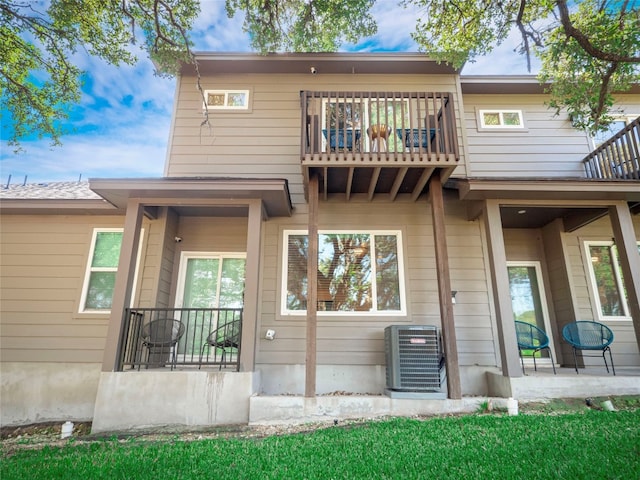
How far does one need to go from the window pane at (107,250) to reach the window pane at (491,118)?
724 cm

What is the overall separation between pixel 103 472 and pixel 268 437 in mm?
1475

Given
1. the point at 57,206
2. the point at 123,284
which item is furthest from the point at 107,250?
the point at 123,284

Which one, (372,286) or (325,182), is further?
(372,286)

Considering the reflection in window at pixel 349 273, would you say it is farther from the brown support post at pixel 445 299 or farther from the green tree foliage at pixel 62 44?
the green tree foliage at pixel 62 44

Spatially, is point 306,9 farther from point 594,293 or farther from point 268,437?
point 594,293

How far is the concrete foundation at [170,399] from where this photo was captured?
4.48 meters

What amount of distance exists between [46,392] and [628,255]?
8712 mm

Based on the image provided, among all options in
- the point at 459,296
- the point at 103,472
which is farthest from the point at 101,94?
the point at 459,296

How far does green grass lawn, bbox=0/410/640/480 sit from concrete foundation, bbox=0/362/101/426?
5.53ft

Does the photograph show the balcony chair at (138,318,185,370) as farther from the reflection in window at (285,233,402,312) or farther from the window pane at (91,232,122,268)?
the reflection in window at (285,233,402,312)

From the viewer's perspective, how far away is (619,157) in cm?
622

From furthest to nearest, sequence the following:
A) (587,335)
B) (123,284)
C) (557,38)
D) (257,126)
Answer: (257,126), (557,38), (587,335), (123,284)

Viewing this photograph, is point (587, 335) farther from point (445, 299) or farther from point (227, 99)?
point (227, 99)

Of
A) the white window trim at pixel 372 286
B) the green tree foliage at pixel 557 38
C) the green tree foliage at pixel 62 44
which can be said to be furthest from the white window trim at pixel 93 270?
the green tree foliage at pixel 557 38
